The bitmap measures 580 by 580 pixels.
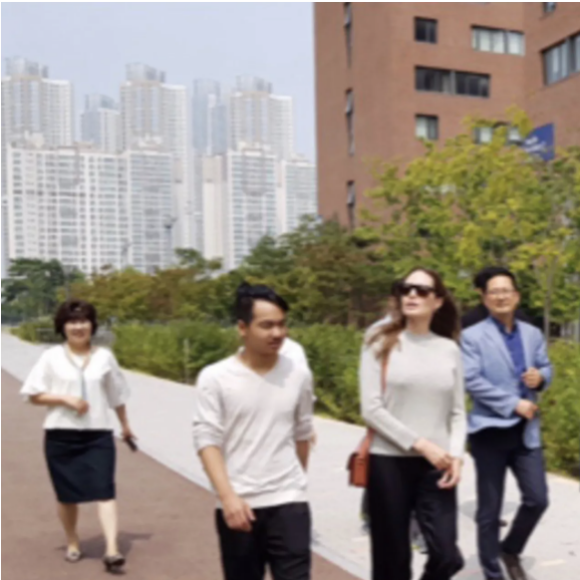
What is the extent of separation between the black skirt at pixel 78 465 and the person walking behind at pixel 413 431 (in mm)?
2189

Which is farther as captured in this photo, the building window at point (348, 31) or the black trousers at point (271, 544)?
the building window at point (348, 31)

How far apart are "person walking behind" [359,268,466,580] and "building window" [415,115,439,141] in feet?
121

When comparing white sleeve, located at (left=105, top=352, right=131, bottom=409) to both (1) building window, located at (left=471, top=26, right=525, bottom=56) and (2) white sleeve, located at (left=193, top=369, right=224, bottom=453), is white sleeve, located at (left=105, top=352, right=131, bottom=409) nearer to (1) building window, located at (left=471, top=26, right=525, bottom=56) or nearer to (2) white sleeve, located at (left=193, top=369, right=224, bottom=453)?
(2) white sleeve, located at (left=193, top=369, right=224, bottom=453)

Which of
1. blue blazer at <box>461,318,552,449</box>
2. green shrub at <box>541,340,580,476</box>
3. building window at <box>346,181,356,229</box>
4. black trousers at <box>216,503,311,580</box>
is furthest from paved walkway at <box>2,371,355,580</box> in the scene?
building window at <box>346,181,356,229</box>

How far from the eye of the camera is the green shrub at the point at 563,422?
25.6 ft

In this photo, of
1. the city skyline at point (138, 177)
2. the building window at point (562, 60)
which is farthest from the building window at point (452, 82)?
the city skyline at point (138, 177)

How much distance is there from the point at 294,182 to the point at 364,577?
10757cm

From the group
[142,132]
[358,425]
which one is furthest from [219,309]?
[142,132]

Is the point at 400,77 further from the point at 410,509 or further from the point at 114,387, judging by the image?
the point at 410,509

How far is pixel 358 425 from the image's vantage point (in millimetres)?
12391

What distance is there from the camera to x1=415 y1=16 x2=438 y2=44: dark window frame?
40344 millimetres

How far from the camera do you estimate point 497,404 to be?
15.4 ft

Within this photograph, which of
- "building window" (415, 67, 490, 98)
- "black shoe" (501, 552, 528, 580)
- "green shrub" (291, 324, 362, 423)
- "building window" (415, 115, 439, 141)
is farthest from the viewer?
"building window" (415, 67, 490, 98)

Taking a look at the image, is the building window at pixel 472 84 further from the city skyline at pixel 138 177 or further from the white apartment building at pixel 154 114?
the white apartment building at pixel 154 114
